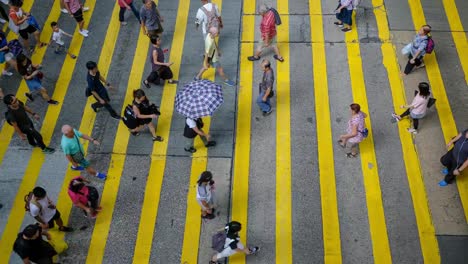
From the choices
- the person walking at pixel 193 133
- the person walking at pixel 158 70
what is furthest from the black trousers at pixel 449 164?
the person walking at pixel 158 70

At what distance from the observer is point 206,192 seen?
9.05 meters

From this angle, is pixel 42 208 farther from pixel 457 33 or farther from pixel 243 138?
pixel 457 33

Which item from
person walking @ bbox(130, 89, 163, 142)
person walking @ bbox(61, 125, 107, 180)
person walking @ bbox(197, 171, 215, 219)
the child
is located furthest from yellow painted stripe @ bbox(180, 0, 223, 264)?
the child

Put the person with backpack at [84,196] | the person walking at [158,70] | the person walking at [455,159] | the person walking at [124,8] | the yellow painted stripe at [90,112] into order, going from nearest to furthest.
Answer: the person with backpack at [84,196], the person walking at [455,159], the yellow painted stripe at [90,112], the person walking at [158,70], the person walking at [124,8]

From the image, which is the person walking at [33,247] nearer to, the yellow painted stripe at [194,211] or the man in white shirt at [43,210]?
the man in white shirt at [43,210]

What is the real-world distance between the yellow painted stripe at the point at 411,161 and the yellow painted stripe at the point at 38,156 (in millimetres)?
8904

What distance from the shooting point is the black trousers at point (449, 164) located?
9.85 meters

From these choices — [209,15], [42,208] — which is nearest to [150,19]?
[209,15]

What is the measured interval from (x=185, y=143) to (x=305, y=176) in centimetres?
310

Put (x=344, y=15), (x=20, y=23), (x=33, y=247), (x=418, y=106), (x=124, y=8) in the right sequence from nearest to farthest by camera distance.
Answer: (x=33, y=247) → (x=418, y=106) → (x=20, y=23) → (x=344, y=15) → (x=124, y=8)

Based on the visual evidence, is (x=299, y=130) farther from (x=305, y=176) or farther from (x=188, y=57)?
(x=188, y=57)

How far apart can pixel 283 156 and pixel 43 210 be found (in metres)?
5.51

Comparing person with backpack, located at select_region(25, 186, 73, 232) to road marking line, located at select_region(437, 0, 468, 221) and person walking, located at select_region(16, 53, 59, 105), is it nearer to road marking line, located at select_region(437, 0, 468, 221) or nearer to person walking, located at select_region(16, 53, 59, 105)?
person walking, located at select_region(16, 53, 59, 105)

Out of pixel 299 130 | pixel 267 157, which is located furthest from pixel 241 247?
pixel 299 130
